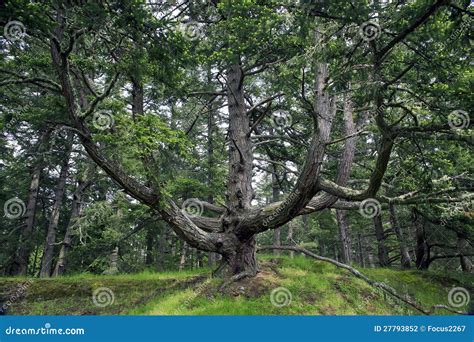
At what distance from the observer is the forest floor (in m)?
7.39

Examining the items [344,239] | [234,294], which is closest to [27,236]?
[234,294]

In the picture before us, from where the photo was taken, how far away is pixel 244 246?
29.7ft

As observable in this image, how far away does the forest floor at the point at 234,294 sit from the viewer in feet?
24.3

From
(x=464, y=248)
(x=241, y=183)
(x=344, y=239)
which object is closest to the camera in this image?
(x=241, y=183)

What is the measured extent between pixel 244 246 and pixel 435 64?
6435 millimetres

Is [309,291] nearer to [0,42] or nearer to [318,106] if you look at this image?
[318,106]

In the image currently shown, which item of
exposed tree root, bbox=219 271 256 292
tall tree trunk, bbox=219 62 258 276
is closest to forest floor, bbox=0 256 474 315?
exposed tree root, bbox=219 271 256 292

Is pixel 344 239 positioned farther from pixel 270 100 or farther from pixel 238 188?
pixel 270 100

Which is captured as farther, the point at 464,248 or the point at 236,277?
the point at 464,248

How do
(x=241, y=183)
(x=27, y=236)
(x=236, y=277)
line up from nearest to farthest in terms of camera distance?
(x=236, y=277), (x=241, y=183), (x=27, y=236)

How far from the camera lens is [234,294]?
308 inches

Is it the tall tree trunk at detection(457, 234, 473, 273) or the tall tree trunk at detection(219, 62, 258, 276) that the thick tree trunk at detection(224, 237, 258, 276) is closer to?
the tall tree trunk at detection(219, 62, 258, 276)

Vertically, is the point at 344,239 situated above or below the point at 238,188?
below

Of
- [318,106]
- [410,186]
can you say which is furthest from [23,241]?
[410,186]
